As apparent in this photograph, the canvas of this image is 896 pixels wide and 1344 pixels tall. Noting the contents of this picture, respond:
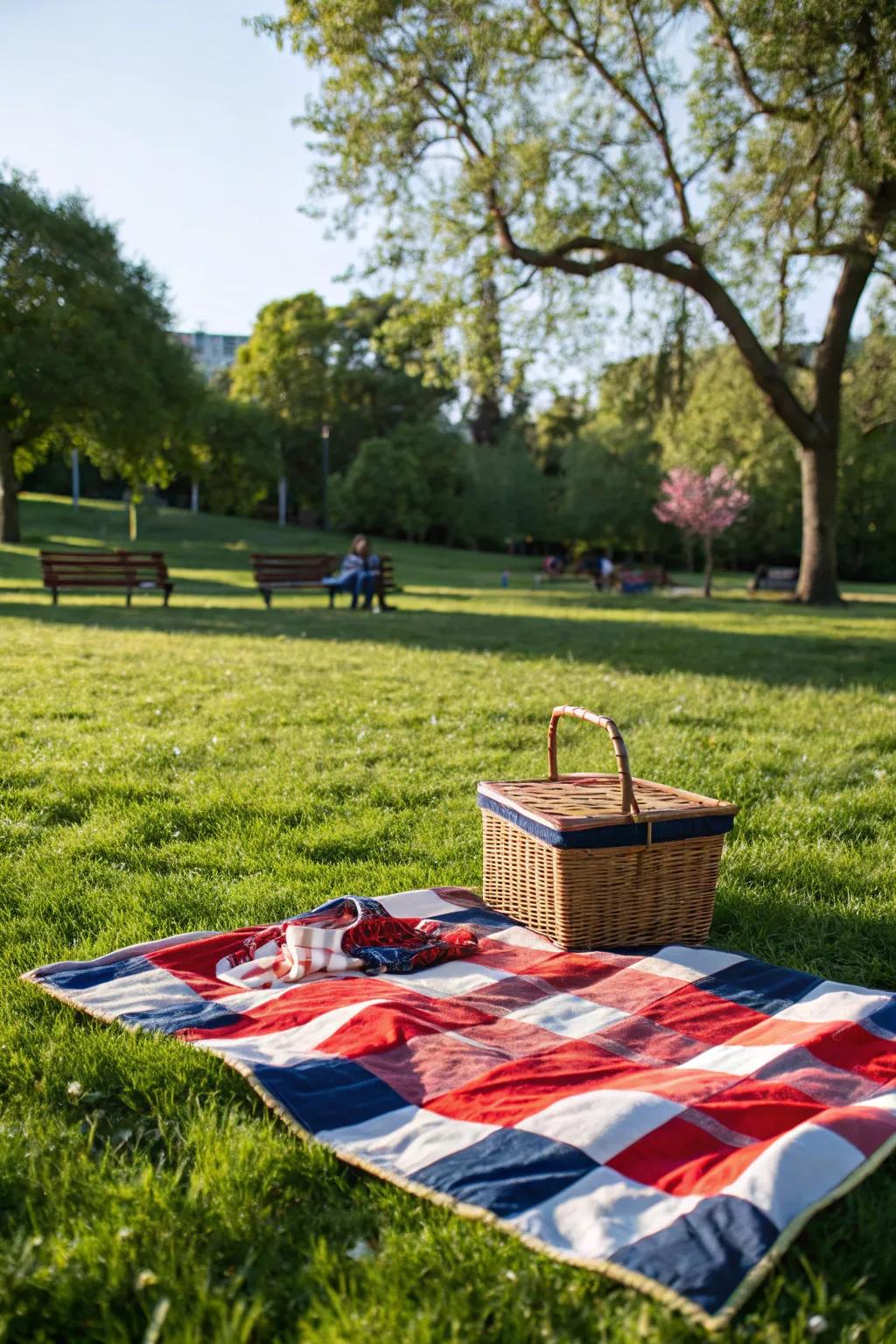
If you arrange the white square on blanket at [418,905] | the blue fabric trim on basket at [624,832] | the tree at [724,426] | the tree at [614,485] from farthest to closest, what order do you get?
the tree at [614,485] < the tree at [724,426] < the white square on blanket at [418,905] < the blue fabric trim on basket at [624,832]

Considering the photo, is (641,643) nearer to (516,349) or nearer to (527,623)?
(527,623)

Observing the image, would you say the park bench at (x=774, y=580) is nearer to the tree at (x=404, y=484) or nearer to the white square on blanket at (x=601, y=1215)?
the tree at (x=404, y=484)

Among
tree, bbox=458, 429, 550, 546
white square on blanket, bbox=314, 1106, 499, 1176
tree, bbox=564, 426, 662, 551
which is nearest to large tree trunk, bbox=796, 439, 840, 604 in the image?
white square on blanket, bbox=314, 1106, 499, 1176

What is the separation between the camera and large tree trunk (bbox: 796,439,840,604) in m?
21.7

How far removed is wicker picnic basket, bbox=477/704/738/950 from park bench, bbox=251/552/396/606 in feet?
53.3

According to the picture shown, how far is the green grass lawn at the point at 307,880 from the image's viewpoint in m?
2.05

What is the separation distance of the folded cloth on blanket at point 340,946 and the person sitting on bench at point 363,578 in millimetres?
16025

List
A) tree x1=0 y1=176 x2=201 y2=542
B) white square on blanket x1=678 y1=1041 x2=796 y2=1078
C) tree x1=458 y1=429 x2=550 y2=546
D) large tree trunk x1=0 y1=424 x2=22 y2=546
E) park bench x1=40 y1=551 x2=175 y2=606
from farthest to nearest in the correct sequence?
1. tree x1=458 y1=429 x2=550 y2=546
2. large tree trunk x1=0 y1=424 x2=22 y2=546
3. tree x1=0 y1=176 x2=201 y2=542
4. park bench x1=40 y1=551 x2=175 y2=606
5. white square on blanket x1=678 y1=1041 x2=796 y2=1078

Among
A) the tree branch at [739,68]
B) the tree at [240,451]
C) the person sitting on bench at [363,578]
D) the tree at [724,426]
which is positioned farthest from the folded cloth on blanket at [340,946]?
the tree at [240,451]

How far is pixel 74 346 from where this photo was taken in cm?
3077

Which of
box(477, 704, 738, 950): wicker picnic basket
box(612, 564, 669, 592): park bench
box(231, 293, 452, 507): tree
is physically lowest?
box(477, 704, 738, 950): wicker picnic basket

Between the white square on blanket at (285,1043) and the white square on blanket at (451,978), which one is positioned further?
the white square on blanket at (451,978)

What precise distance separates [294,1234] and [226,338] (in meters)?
136

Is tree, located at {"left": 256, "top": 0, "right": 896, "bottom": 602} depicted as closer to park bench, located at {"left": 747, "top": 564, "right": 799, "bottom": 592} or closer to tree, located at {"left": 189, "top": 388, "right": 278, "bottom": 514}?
park bench, located at {"left": 747, "top": 564, "right": 799, "bottom": 592}
